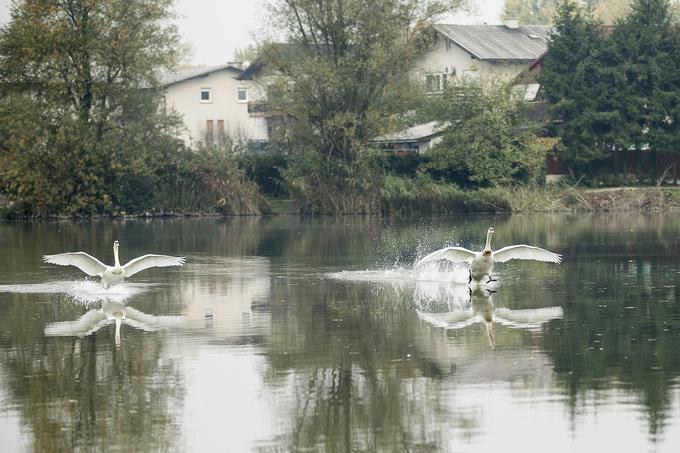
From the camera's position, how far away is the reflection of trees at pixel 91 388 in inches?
593

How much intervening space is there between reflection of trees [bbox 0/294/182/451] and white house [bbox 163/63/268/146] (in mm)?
95757

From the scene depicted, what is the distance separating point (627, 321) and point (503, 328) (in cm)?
219

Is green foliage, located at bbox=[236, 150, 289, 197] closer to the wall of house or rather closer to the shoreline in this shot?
the shoreline

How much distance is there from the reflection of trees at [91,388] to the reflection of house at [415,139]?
51.0 metres

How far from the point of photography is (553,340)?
68.8ft

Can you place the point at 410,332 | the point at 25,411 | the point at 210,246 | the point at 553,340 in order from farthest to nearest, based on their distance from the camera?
the point at 210,246 < the point at 410,332 < the point at 553,340 < the point at 25,411

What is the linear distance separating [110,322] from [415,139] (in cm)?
5611

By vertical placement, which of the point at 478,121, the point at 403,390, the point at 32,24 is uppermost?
the point at 32,24

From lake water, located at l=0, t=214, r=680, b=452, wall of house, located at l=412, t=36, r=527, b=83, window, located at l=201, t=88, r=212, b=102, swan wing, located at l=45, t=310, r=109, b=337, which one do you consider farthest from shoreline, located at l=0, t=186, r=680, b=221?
window, located at l=201, t=88, r=212, b=102

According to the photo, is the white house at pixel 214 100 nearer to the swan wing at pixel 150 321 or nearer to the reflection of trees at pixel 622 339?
the reflection of trees at pixel 622 339

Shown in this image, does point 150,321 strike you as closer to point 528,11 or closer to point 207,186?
point 207,186

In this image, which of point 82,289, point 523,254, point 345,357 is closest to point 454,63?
point 523,254

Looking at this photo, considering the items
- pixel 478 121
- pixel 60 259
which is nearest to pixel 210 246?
pixel 60 259

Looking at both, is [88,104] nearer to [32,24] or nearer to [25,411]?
[32,24]
